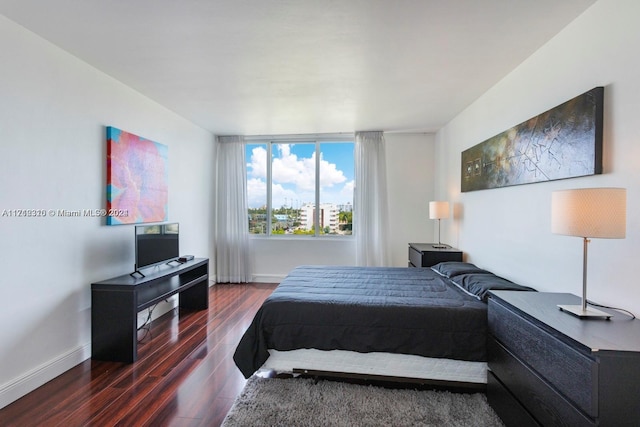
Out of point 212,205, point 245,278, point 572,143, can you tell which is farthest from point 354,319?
point 212,205

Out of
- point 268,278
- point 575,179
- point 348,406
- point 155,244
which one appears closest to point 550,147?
point 575,179

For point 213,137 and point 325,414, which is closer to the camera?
point 325,414

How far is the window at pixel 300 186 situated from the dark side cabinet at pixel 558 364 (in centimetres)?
339

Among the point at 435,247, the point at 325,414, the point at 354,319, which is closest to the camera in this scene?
the point at 325,414

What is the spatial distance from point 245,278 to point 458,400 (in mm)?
3845

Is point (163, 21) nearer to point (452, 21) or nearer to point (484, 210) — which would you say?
point (452, 21)

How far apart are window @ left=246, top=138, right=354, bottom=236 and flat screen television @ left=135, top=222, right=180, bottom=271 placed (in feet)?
6.43

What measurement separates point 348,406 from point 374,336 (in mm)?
471

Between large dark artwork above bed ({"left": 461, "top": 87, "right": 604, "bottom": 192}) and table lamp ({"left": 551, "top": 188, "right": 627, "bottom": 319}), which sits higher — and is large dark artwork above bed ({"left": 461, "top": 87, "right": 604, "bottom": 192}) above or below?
above

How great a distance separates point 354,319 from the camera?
82.6 inches

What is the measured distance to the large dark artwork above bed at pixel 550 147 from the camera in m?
1.70

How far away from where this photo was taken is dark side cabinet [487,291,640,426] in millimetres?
1114

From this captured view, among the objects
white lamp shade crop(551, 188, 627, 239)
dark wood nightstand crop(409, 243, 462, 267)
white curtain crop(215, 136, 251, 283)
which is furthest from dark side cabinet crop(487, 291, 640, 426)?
white curtain crop(215, 136, 251, 283)

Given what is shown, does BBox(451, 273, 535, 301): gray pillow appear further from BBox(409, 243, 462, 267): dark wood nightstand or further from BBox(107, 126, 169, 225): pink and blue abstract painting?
BBox(107, 126, 169, 225): pink and blue abstract painting
